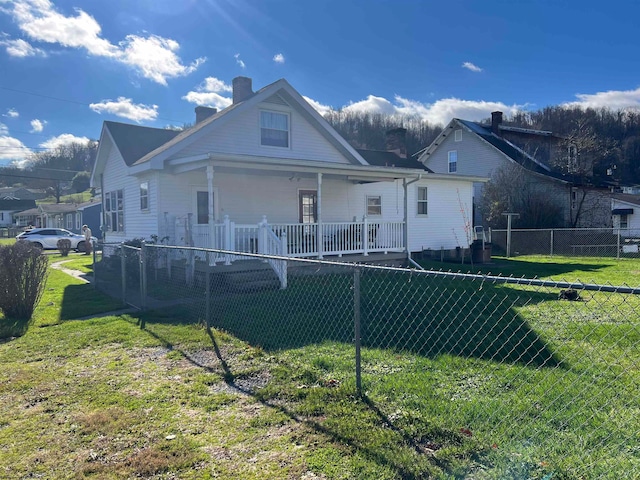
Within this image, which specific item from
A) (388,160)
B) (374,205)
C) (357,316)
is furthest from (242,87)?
(357,316)

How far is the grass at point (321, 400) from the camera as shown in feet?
9.61

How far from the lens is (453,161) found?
31562 mm

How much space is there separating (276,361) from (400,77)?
24.6 m

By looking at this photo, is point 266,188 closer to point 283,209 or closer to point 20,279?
point 283,209

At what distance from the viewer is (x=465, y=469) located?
276 centimetres

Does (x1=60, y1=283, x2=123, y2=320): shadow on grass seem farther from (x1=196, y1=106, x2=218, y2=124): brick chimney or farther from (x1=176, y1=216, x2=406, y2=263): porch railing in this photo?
(x1=196, y1=106, x2=218, y2=124): brick chimney

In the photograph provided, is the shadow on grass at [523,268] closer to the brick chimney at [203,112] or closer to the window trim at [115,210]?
the brick chimney at [203,112]

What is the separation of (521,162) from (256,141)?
19324 mm

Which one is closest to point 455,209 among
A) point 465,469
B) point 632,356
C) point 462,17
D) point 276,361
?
point 462,17

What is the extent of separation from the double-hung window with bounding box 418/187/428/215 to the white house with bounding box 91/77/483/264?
5 centimetres

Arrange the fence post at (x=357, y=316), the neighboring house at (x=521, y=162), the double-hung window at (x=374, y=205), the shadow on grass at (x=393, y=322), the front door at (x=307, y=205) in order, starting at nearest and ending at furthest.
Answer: the fence post at (x=357, y=316)
the shadow on grass at (x=393, y=322)
the front door at (x=307, y=205)
the double-hung window at (x=374, y=205)
the neighboring house at (x=521, y=162)

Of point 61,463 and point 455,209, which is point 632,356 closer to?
point 61,463

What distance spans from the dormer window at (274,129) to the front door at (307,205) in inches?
73.9

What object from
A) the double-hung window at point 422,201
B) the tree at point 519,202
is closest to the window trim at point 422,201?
the double-hung window at point 422,201
